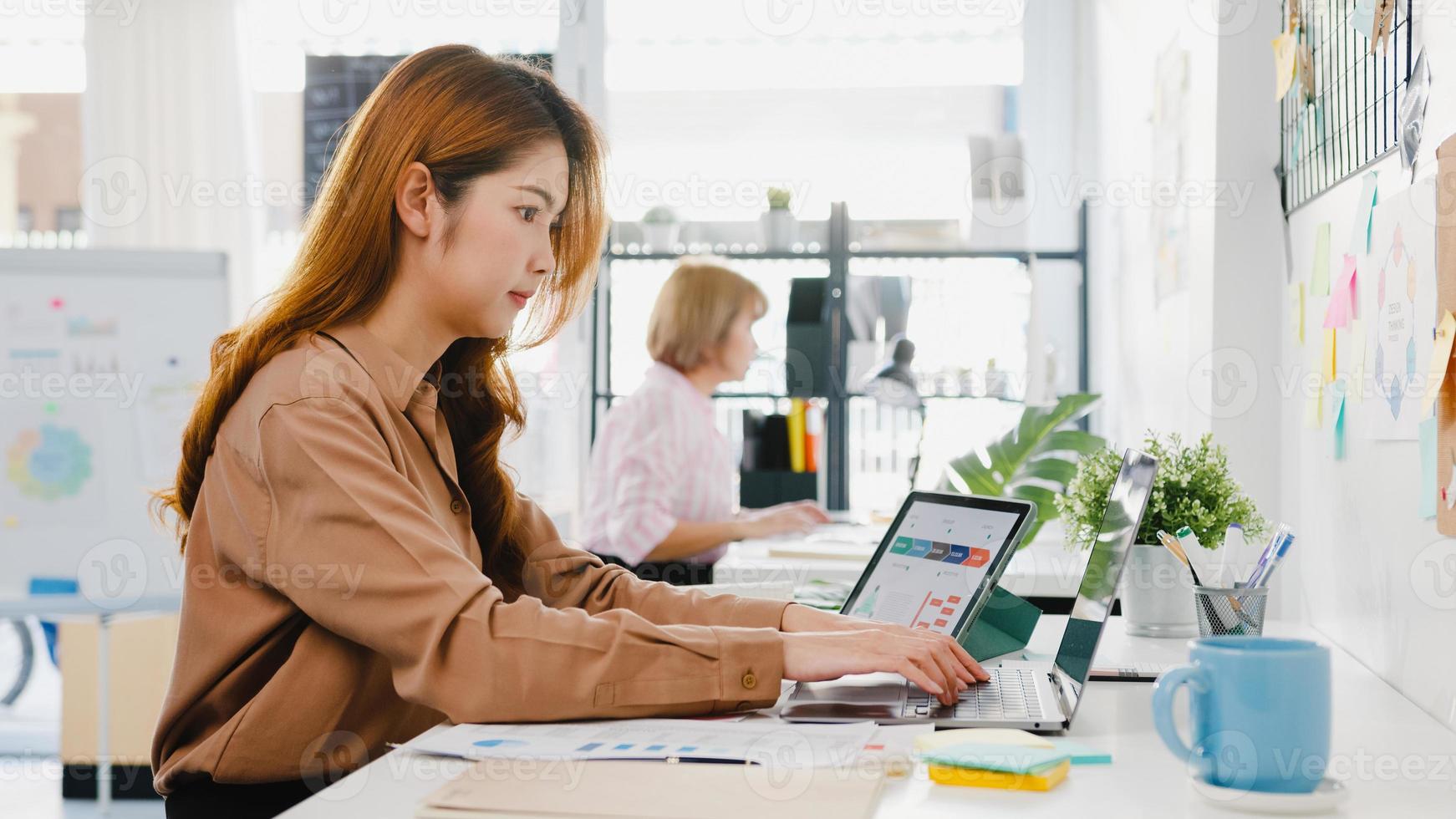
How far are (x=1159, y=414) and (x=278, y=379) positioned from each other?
1955 mm

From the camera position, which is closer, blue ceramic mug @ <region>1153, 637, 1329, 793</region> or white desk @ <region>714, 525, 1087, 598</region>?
blue ceramic mug @ <region>1153, 637, 1329, 793</region>

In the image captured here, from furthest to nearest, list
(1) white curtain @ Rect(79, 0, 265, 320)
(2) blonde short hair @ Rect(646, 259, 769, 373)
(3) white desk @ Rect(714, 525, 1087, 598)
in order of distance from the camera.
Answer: (1) white curtain @ Rect(79, 0, 265, 320)
(2) blonde short hair @ Rect(646, 259, 769, 373)
(3) white desk @ Rect(714, 525, 1087, 598)

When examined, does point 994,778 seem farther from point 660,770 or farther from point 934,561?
point 934,561

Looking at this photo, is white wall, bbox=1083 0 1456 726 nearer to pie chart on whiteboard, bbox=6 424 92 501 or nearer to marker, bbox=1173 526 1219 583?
marker, bbox=1173 526 1219 583

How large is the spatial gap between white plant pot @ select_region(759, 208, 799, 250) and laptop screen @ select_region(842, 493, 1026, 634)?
2358mm

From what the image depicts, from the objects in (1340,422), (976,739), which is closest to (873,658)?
(976,739)

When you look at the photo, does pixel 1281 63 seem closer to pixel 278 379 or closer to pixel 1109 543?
pixel 1109 543

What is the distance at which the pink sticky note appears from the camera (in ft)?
4.68

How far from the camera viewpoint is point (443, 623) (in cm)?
98

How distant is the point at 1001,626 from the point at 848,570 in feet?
3.25

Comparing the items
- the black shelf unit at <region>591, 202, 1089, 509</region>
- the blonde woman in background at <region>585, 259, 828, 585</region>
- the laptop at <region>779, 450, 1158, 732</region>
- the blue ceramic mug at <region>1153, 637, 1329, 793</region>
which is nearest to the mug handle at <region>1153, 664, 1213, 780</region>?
the blue ceramic mug at <region>1153, 637, 1329, 793</region>

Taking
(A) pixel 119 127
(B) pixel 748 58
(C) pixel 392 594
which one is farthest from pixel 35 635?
(C) pixel 392 594

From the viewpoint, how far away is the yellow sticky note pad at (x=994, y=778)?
0.84 meters

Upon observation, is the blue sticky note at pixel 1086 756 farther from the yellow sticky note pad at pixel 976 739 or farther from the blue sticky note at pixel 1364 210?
Result: the blue sticky note at pixel 1364 210
